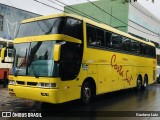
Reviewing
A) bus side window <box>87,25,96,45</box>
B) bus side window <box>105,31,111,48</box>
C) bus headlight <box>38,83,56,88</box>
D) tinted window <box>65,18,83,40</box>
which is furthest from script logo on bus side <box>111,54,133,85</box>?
bus headlight <box>38,83,56,88</box>

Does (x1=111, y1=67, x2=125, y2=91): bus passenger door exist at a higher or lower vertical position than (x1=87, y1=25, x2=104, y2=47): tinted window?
lower

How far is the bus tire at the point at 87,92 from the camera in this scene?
10289 mm

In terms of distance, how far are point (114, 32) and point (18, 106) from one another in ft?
19.6

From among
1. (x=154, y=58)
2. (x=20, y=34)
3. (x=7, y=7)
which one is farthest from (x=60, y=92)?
(x=7, y=7)

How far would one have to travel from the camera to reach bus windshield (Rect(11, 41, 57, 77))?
28.8ft

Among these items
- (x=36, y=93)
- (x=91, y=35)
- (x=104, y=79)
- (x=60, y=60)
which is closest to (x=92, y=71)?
(x=104, y=79)

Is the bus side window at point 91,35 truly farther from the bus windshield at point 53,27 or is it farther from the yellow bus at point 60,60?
the bus windshield at point 53,27

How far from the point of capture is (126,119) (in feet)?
27.4

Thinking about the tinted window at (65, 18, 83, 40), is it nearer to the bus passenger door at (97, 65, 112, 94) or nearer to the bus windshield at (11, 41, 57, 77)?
the bus windshield at (11, 41, 57, 77)

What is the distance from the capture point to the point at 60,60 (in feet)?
28.9

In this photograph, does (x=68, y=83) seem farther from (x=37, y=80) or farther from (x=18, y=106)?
(x=18, y=106)

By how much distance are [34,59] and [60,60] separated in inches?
39.1

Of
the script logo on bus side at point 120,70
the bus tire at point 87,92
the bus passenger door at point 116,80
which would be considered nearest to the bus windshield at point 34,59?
the bus tire at point 87,92

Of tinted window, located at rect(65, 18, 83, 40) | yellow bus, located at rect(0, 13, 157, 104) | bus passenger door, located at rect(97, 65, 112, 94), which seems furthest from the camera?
bus passenger door, located at rect(97, 65, 112, 94)
